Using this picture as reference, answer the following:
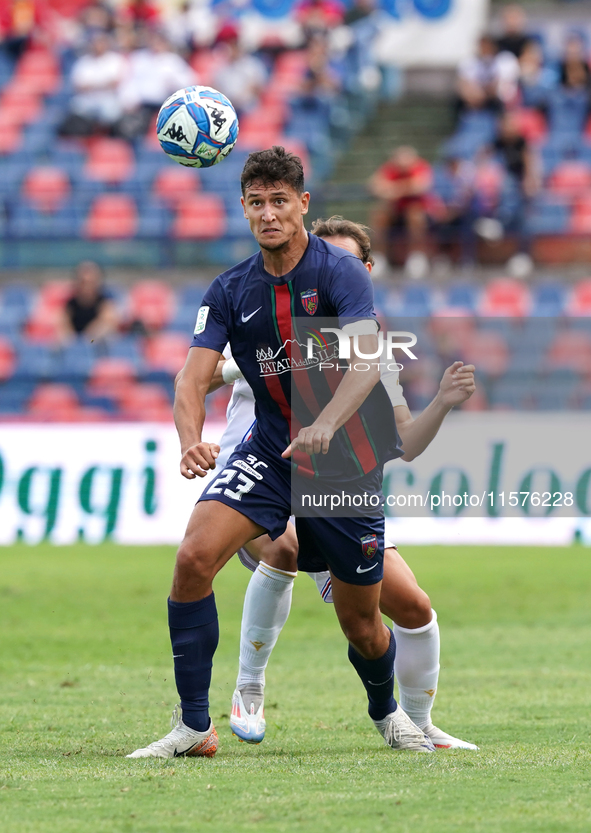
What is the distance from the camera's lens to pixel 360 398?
4.66m

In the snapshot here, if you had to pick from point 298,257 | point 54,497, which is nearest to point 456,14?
point 54,497

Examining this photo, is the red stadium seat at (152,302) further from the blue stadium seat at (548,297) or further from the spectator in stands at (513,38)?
the spectator in stands at (513,38)

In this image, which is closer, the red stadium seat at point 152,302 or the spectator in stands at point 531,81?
the red stadium seat at point 152,302

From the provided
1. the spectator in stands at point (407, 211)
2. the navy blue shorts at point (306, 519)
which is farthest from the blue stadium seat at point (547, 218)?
the navy blue shorts at point (306, 519)

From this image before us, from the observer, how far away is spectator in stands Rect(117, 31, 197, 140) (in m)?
18.5

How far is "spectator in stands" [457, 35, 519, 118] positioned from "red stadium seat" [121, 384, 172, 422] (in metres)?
7.30

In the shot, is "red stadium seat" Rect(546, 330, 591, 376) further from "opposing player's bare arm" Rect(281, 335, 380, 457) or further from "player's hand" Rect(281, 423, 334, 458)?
"player's hand" Rect(281, 423, 334, 458)

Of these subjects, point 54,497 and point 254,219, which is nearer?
point 254,219

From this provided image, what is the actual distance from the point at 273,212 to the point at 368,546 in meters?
1.34

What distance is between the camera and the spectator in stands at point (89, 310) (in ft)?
49.6

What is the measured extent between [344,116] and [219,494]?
16149 millimetres

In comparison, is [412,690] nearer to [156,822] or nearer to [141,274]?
[156,822]

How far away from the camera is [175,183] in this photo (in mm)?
18141

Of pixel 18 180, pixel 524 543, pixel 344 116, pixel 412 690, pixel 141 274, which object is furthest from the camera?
pixel 344 116
